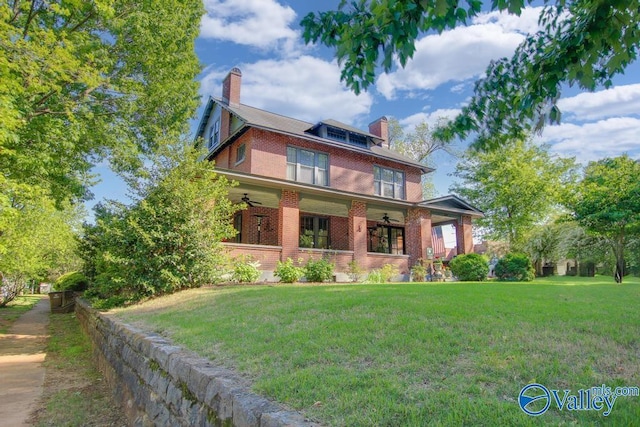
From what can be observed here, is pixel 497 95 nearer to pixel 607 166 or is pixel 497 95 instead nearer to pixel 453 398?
pixel 453 398

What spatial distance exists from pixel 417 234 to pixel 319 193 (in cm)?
609

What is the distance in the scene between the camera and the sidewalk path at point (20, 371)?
204 inches

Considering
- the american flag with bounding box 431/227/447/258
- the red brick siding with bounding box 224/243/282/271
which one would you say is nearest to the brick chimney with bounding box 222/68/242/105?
the red brick siding with bounding box 224/243/282/271

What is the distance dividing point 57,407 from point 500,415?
5.84 m

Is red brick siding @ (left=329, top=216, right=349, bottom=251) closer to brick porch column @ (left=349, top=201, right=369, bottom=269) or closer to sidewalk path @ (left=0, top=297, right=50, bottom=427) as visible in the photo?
brick porch column @ (left=349, top=201, right=369, bottom=269)

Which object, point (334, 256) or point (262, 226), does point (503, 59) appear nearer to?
point (334, 256)

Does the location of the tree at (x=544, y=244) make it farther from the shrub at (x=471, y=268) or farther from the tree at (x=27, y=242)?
the tree at (x=27, y=242)

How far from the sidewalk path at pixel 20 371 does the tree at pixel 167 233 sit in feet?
6.47

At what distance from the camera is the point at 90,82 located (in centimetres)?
904

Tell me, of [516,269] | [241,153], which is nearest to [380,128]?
[241,153]

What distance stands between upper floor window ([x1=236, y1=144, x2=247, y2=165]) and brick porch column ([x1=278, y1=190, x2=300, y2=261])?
11.5 ft

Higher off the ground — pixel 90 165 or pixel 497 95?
pixel 90 165

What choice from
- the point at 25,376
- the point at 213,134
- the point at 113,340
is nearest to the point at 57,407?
the point at 113,340

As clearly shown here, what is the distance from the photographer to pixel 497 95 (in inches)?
168
